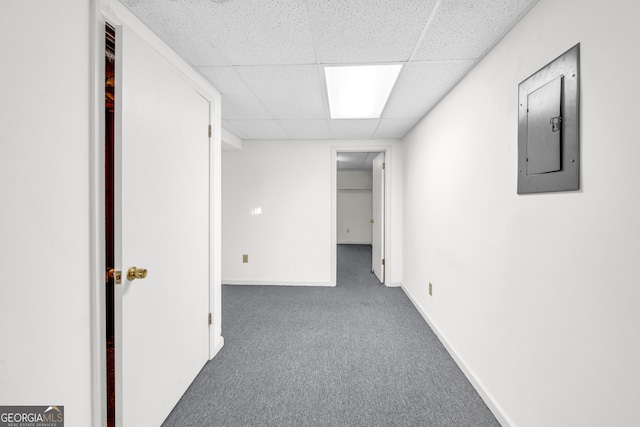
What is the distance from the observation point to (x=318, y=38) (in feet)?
4.65

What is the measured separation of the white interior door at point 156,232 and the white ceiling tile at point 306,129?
134cm

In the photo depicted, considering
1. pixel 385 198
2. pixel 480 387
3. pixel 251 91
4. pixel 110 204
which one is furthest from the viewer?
pixel 385 198

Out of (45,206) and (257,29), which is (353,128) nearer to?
(257,29)

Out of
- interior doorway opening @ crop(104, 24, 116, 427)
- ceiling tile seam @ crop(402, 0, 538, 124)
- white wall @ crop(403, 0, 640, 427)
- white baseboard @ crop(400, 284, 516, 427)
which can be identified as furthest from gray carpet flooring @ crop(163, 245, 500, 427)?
ceiling tile seam @ crop(402, 0, 538, 124)

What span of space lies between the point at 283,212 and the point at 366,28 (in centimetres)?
274

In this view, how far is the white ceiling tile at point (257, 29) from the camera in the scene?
1195mm

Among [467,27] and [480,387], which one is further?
[480,387]

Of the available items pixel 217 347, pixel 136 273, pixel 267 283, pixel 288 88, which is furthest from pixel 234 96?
pixel 267 283

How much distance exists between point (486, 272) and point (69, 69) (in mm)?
2153

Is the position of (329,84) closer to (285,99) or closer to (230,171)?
(285,99)

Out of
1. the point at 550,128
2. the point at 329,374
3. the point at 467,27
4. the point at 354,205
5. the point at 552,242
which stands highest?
the point at 467,27

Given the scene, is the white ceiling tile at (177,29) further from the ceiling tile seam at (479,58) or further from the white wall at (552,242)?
the white wall at (552,242)
